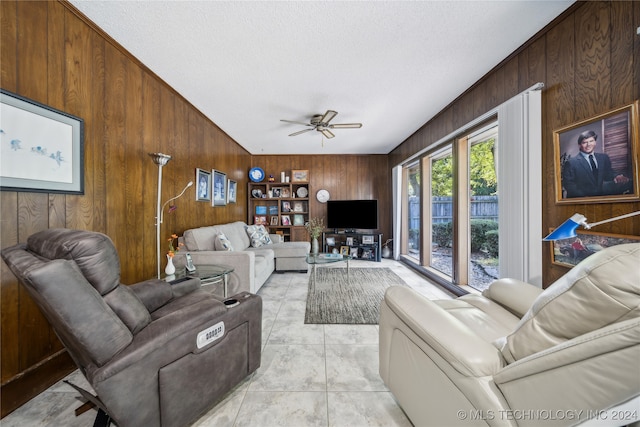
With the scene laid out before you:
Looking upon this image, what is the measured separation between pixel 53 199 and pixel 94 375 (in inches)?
52.9

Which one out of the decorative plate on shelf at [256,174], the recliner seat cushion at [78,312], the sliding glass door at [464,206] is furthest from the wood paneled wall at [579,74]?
the decorative plate on shelf at [256,174]

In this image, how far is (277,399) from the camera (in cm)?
139

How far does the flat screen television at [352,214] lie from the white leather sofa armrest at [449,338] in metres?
4.07

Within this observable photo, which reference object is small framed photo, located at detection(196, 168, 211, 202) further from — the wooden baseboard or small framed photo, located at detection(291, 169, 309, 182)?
small framed photo, located at detection(291, 169, 309, 182)


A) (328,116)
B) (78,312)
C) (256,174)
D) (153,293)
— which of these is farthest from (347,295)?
(256,174)

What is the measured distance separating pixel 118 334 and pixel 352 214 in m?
4.68

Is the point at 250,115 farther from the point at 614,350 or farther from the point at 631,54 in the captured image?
the point at 614,350

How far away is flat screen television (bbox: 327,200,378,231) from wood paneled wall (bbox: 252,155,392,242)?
10.4 inches

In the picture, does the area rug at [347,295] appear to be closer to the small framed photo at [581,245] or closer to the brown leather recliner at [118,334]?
the brown leather recliner at [118,334]

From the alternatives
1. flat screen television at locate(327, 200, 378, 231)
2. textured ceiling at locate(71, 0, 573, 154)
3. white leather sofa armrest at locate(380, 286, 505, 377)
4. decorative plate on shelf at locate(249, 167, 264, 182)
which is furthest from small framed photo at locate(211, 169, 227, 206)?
white leather sofa armrest at locate(380, 286, 505, 377)

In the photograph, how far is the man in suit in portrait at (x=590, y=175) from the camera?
4.43 ft

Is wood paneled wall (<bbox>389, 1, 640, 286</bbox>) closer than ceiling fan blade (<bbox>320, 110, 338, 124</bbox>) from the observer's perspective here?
Yes

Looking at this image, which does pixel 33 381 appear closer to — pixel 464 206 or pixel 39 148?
pixel 39 148

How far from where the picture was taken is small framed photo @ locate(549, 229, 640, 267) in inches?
53.3
